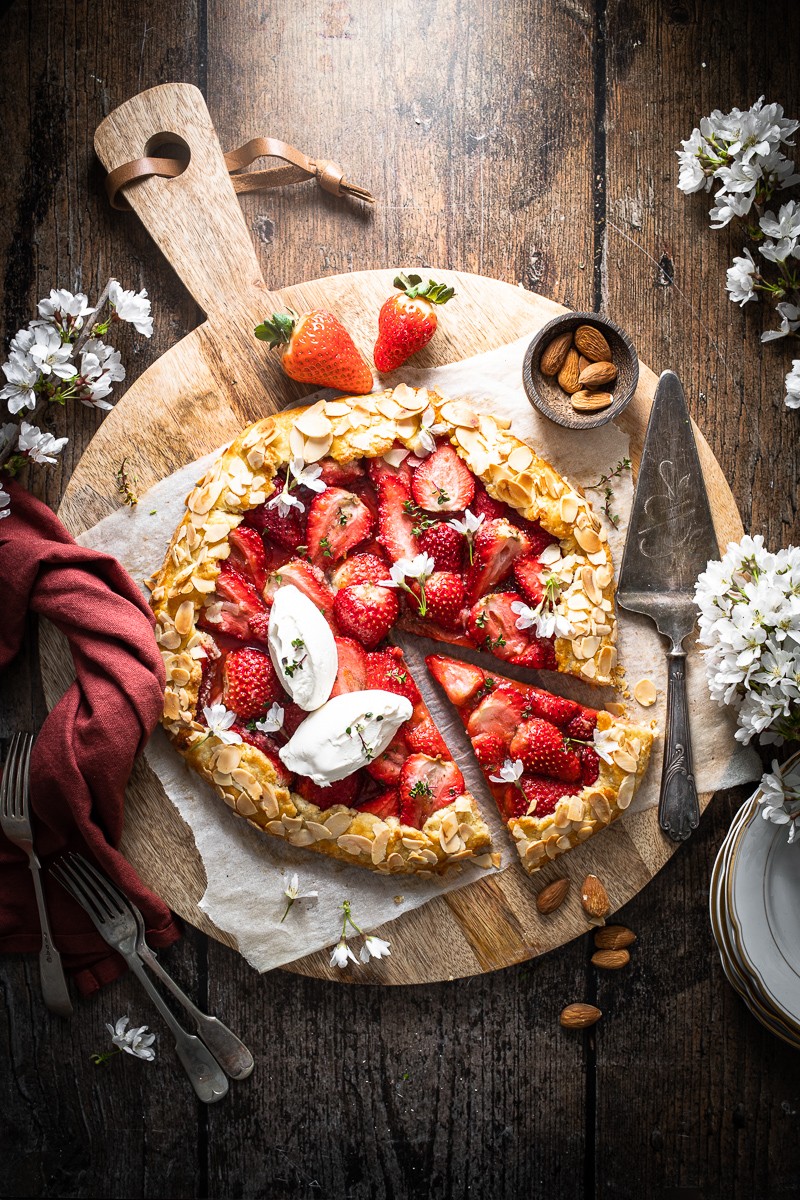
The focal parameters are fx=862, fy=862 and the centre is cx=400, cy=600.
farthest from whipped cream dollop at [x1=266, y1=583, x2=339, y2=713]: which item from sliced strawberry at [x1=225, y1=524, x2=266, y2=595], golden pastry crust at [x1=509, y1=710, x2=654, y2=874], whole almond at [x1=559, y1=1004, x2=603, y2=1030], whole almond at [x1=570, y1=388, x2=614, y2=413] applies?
whole almond at [x1=559, y1=1004, x2=603, y2=1030]

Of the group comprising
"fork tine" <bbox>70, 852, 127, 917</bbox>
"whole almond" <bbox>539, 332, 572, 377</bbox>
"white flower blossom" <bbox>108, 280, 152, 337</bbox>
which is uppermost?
"white flower blossom" <bbox>108, 280, 152, 337</bbox>

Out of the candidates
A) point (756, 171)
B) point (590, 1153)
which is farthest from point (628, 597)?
point (590, 1153)

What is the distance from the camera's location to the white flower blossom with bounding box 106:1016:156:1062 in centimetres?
285

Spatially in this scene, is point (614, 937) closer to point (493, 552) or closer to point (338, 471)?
point (493, 552)

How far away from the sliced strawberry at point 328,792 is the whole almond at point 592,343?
5.07 ft

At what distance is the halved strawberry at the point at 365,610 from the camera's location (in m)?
2.71

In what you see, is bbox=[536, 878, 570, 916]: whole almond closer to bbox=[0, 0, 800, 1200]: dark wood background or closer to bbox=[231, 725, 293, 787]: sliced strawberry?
bbox=[0, 0, 800, 1200]: dark wood background

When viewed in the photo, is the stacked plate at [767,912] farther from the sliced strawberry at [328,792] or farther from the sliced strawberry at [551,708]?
the sliced strawberry at [328,792]

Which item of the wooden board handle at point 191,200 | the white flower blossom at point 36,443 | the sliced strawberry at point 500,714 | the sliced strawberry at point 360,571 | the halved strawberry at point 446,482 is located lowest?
the sliced strawberry at point 500,714

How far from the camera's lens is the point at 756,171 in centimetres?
282

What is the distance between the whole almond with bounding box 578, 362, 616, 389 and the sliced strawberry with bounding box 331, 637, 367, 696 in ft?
3.68

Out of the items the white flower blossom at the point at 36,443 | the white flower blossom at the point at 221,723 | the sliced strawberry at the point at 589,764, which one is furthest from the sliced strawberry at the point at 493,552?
the white flower blossom at the point at 36,443

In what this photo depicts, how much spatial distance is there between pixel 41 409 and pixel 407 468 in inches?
49.0

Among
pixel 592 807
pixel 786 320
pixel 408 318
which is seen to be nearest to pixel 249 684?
pixel 592 807
